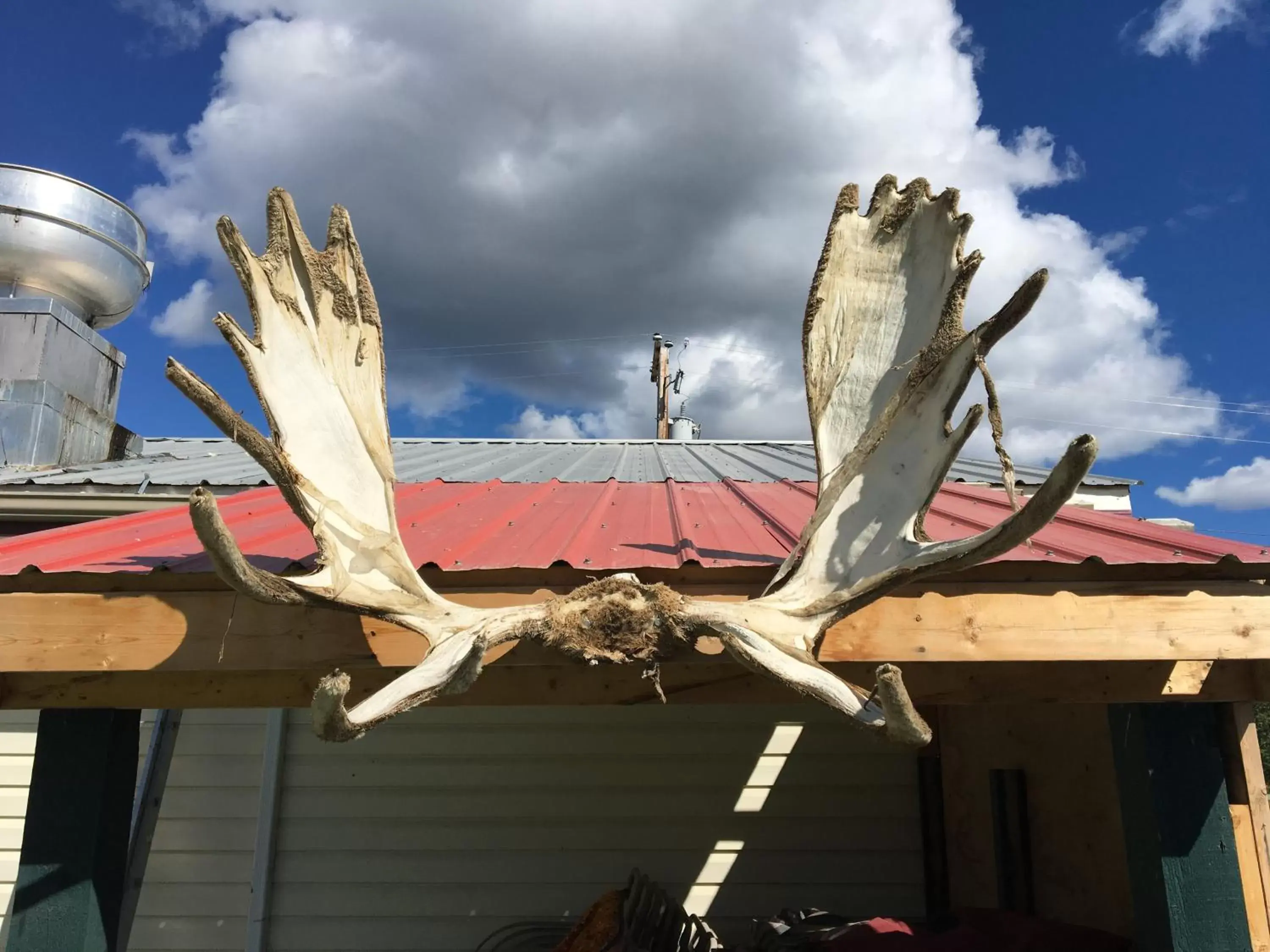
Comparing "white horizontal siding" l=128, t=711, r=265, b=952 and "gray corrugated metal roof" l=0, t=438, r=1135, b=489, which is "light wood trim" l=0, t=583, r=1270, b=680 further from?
"white horizontal siding" l=128, t=711, r=265, b=952

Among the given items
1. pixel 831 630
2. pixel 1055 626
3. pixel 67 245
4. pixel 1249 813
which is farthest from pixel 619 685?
pixel 67 245

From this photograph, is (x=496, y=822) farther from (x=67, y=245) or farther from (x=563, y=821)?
(x=67, y=245)

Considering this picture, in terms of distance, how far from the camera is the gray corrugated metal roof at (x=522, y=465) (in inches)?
224

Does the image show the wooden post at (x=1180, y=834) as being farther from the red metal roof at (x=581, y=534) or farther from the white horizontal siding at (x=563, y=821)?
the white horizontal siding at (x=563, y=821)

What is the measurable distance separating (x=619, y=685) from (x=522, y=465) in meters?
3.79

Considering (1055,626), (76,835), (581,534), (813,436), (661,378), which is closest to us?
(1055,626)

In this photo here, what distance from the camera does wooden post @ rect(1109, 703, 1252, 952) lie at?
9.04 ft

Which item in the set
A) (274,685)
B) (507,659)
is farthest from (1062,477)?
(274,685)

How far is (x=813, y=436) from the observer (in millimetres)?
2715

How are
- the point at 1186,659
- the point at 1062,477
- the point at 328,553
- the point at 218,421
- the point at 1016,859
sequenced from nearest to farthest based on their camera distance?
the point at 1062,477 → the point at 218,421 → the point at 328,553 → the point at 1186,659 → the point at 1016,859

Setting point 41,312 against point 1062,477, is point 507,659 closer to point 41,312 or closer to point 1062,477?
point 1062,477

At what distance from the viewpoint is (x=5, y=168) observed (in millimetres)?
7000

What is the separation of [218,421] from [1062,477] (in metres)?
2.01

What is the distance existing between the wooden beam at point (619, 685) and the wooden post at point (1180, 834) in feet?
0.52
